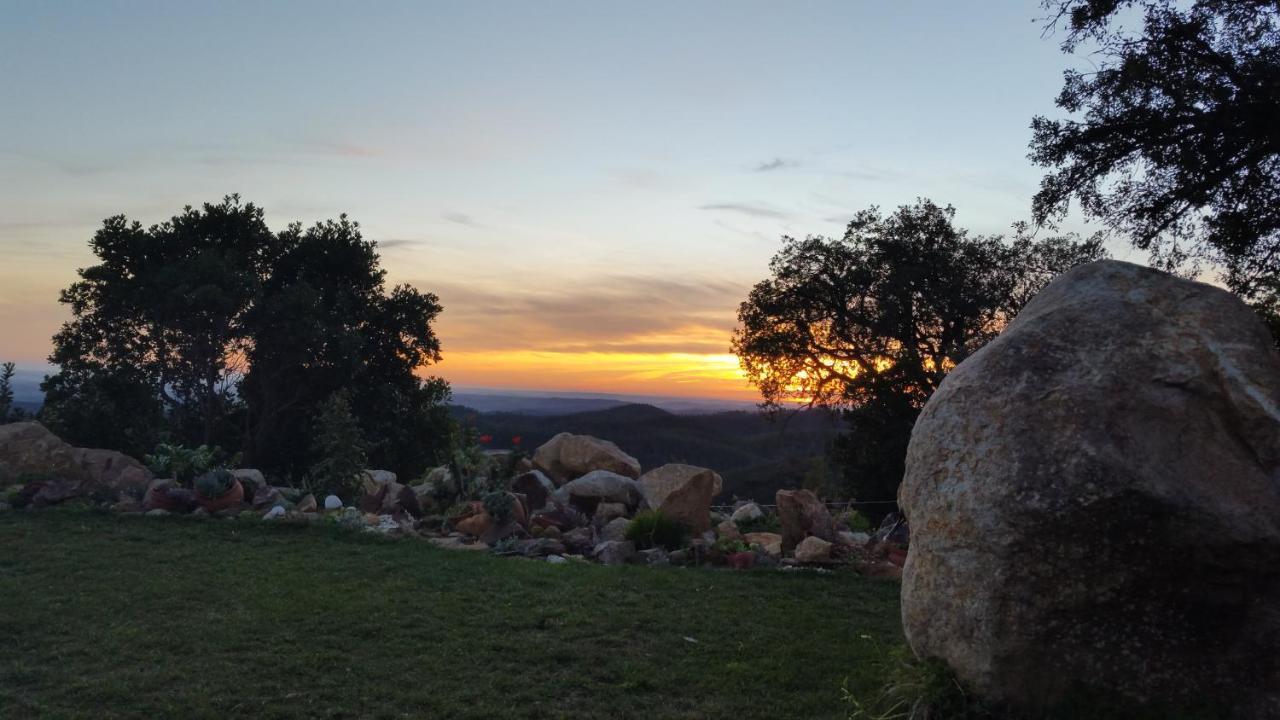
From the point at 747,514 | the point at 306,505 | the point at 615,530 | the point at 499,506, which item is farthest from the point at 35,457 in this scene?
the point at 747,514

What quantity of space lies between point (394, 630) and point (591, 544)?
5.20m

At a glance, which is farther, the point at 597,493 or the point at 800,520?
the point at 597,493

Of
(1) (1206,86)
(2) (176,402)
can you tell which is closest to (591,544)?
(1) (1206,86)

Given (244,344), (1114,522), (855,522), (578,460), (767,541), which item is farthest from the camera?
(244,344)

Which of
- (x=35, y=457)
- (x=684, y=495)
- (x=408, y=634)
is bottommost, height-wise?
(x=408, y=634)

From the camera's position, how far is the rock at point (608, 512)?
51.7 feet

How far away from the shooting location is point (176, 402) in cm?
2267

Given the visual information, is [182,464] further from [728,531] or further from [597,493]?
[728,531]

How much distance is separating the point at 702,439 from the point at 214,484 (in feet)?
116

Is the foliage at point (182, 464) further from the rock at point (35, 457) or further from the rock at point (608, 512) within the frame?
the rock at point (608, 512)

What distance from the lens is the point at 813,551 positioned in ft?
40.8

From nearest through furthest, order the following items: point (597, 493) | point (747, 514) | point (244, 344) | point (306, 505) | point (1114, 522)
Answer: point (1114, 522) → point (306, 505) → point (747, 514) → point (597, 493) → point (244, 344)

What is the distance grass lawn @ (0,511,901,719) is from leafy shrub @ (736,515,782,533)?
4446 mm

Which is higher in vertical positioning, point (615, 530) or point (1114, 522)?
point (1114, 522)
